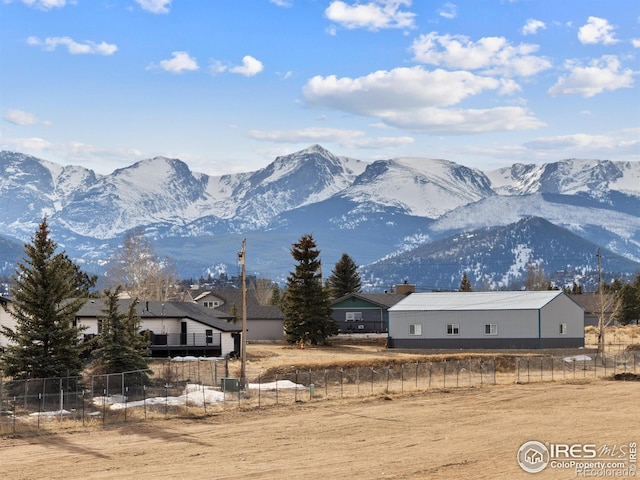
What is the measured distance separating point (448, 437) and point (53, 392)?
20.2 meters

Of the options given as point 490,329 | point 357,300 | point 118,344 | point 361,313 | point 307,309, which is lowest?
point 490,329

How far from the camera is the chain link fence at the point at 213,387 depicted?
46.5 m

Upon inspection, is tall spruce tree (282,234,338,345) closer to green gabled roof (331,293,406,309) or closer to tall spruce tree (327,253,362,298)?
green gabled roof (331,293,406,309)

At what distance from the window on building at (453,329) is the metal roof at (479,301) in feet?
5.14

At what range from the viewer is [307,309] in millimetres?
92812

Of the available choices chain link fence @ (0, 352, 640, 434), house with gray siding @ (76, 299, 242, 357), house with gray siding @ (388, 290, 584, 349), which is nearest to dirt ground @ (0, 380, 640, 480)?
chain link fence @ (0, 352, 640, 434)

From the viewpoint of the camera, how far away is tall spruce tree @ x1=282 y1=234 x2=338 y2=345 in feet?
304

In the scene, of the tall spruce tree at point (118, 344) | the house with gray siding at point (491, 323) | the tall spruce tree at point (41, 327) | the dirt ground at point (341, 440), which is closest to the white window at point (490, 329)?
the house with gray siding at point (491, 323)

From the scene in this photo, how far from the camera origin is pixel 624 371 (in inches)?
2800

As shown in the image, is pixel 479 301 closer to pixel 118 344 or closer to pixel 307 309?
pixel 307 309

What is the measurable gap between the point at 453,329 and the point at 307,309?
13.8 metres

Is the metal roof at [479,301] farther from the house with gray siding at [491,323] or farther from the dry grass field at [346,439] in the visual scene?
the dry grass field at [346,439]

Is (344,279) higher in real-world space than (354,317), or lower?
higher

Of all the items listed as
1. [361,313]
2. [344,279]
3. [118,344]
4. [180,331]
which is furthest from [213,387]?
[344,279]
